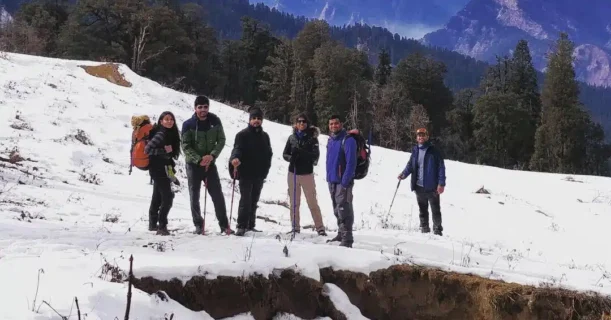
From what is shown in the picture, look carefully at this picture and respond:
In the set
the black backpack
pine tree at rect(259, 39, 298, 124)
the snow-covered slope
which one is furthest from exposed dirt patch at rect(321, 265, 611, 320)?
pine tree at rect(259, 39, 298, 124)

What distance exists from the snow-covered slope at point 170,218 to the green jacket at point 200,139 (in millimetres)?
1135

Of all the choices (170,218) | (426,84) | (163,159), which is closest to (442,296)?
(163,159)

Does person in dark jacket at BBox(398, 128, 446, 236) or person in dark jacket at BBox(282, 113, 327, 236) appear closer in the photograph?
person in dark jacket at BBox(282, 113, 327, 236)

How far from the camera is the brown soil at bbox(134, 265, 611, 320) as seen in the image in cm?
531

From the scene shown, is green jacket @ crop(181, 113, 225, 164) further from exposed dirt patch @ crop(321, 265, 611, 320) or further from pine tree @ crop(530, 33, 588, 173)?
pine tree @ crop(530, 33, 588, 173)

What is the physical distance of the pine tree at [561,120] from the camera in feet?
140

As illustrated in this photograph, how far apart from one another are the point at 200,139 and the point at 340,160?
190 cm

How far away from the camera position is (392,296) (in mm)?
6055

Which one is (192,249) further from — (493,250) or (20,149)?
(20,149)

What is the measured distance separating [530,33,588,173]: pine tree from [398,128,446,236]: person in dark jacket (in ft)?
122

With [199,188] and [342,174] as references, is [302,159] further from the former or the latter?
[199,188]

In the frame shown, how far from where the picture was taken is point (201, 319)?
196 inches

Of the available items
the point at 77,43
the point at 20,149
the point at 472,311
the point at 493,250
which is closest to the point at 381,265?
the point at 472,311

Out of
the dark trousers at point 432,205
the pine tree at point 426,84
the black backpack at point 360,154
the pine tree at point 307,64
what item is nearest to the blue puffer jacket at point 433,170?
the dark trousers at point 432,205
